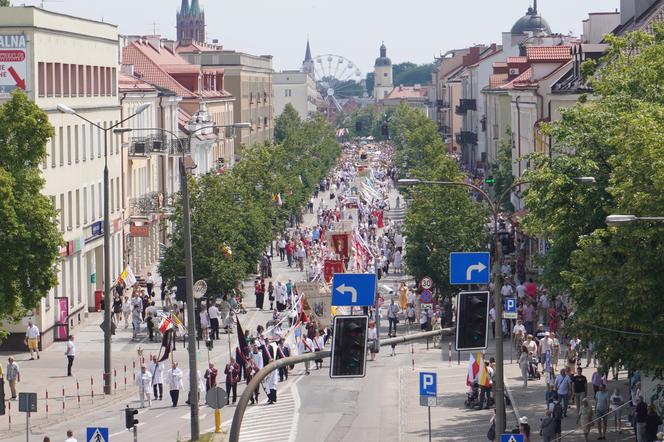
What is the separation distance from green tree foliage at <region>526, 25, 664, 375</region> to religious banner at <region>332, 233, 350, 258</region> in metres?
27.4

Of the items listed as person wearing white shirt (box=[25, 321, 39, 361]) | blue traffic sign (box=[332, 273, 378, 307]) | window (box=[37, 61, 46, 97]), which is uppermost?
window (box=[37, 61, 46, 97])

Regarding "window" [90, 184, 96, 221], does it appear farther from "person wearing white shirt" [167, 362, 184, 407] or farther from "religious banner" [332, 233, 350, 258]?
"person wearing white shirt" [167, 362, 184, 407]

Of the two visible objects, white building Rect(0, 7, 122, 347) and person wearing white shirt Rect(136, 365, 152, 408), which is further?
white building Rect(0, 7, 122, 347)

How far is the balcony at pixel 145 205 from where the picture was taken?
251ft

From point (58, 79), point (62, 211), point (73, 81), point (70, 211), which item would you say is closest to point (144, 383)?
point (62, 211)

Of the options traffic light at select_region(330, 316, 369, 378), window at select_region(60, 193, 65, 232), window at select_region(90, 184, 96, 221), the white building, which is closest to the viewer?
traffic light at select_region(330, 316, 369, 378)

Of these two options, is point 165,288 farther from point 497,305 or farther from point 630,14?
point 497,305

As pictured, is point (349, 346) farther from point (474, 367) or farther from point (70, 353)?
point (70, 353)

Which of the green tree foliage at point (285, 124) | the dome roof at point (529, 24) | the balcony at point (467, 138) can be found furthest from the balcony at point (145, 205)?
the green tree foliage at point (285, 124)

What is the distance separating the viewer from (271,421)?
1508 inches

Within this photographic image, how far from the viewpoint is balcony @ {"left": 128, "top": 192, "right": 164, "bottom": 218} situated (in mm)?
76562

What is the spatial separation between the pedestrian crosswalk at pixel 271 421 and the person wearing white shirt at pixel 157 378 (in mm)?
2643

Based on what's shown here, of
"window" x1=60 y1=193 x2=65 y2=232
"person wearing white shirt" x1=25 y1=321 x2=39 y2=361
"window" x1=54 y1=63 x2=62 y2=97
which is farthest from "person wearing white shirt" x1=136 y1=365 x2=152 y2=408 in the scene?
"window" x1=54 y1=63 x2=62 y2=97

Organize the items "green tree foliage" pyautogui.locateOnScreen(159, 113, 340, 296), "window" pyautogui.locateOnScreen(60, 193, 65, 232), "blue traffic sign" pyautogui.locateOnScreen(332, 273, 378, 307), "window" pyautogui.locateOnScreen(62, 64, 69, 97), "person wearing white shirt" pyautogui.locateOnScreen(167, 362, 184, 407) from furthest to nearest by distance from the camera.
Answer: "window" pyautogui.locateOnScreen(62, 64, 69, 97) → "window" pyautogui.locateOnScreen(60, 193, 65, 232) → "green tree foliage" pyautogui.locateOnScreen(159, 113, 340, 296) → "person wearing white shirt" pyautogui.locateOnScreen(167, 362, 184, 407) → "blue traffic sign" pyautogui.locateOnScreen(332, 273, 378, 307)
